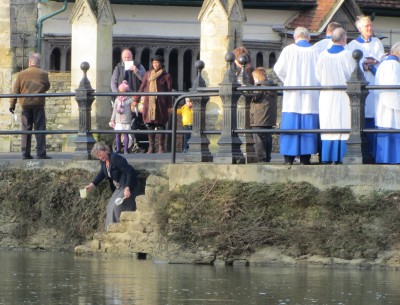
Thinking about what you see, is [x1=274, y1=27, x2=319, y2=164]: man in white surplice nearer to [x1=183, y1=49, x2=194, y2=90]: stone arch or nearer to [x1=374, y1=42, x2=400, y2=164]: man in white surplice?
[x1=374, y1=42, x2=400, y2=164]: man in white surplice

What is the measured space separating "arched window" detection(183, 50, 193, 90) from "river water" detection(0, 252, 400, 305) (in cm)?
2156

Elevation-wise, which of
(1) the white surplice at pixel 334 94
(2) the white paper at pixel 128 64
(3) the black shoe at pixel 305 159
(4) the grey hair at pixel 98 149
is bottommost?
(3) the black shoe at pixel 305 159

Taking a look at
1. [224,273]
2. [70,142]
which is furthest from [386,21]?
[224,273]

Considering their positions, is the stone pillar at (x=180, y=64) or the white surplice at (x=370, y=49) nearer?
the white surplice at (x=370, y=49)

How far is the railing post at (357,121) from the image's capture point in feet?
67.9

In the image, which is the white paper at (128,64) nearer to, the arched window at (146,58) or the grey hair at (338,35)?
the grey hair at (338,35)

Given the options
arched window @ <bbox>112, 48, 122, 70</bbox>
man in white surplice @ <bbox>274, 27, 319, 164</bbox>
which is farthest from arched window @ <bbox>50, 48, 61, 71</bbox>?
man in white surplice @ <bbox>274, 27, 319, 164</bbox>

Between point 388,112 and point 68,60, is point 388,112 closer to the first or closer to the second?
point 388,112

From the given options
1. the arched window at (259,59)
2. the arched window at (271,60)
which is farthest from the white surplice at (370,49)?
the arched window at (271,60)

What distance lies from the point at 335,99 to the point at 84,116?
12.9 feet

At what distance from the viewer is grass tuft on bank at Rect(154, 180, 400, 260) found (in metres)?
20.5

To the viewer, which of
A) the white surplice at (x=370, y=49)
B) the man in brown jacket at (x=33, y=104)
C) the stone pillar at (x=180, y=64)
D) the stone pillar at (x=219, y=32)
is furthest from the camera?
the stone pillar at (x=180, y=64)

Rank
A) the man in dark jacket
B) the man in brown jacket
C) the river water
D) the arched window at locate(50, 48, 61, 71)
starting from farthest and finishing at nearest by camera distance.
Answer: the arched window at locate(50, 48, 61, 71) < the man in brown jacket < the man in dark jacket < the river water

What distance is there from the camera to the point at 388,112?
2136 centimetres
